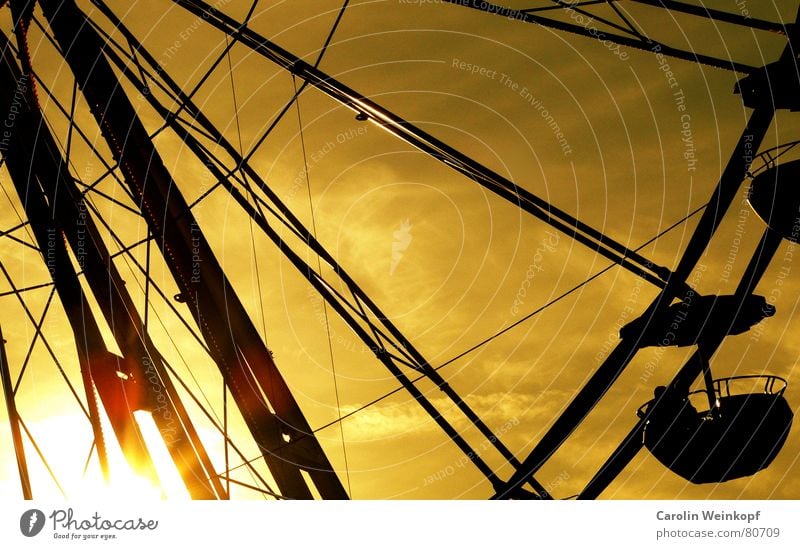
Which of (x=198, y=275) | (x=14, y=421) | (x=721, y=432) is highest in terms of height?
(x=198, y=275)

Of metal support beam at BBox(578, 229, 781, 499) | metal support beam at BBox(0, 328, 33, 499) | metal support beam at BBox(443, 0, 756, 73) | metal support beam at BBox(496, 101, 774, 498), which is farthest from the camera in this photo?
metal support beam at BBox(0, 328, 33, 499)

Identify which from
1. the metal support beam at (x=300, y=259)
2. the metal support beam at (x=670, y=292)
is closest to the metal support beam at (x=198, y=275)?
the metal support beam at (x=300, y=259)

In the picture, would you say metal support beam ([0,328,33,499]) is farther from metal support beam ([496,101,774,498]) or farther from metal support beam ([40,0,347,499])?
metal support beam ([496,101,774,498])

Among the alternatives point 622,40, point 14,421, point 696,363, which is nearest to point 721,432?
point 696,363

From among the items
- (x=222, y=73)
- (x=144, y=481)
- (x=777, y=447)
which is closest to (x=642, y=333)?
(x=777, y=447)

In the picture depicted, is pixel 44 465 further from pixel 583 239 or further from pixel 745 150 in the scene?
pixel 745 150

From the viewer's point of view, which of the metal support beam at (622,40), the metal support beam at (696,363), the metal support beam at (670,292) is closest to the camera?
the metal support beam at (670,292)

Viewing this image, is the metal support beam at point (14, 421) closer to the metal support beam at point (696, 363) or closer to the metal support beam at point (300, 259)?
the metal support beam at point (300, 259)

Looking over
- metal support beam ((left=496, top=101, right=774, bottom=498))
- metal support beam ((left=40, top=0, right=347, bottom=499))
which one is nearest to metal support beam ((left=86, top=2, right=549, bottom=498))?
metal support beam ((left=40, top=0, right=347, bottom=499))

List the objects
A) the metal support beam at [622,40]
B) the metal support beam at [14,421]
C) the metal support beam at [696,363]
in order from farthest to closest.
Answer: the metal support beam at [14,421]
the metal support beam at [622,40]
the metal support beam at [696,363]

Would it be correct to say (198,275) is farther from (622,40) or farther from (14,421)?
(622,40)

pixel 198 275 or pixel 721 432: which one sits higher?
pixel 198 275

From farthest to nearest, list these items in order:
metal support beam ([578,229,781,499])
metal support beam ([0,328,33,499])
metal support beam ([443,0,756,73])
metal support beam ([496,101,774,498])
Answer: metal support beam ([0,328,33,499]), metal support beam ([443,0,756,73]), metal support beam ([578,229,781,499]), metal support beam ([496,101,774,498])

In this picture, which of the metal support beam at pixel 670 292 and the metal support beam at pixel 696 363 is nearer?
the metal support beam at pixel 670 292
